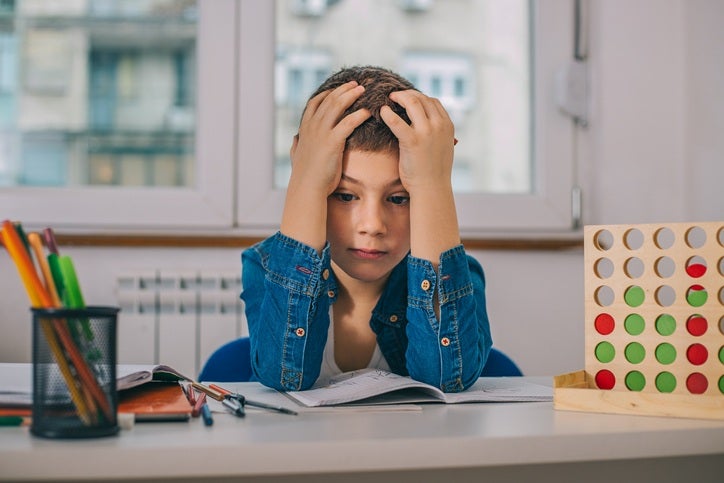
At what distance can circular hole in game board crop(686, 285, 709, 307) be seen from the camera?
0.82 meters

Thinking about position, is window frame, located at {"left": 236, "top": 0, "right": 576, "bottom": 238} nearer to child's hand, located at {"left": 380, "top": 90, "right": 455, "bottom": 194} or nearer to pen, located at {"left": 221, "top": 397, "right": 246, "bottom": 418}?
child's hand, located at {"left": 380, "top": 90, "right": 455, "bottom": 194}

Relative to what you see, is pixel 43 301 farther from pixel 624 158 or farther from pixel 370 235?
pixel 624 158

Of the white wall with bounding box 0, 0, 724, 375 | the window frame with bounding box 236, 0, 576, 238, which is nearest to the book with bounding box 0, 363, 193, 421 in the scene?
the window frame with bounding box 236, 0, 576, 238

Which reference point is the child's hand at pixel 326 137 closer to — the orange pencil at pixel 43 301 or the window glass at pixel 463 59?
the orange pencil at pixel 43 301

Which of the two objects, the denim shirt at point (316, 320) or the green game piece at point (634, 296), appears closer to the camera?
the green game piece at point (634, 296)

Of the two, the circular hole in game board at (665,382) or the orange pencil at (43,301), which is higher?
the orange pencil at (43,301)

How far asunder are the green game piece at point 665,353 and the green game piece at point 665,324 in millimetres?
13

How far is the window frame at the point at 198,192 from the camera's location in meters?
2.09

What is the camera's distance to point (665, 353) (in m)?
0.84

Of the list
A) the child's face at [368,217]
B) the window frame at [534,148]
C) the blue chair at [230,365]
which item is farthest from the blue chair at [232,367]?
the window frame at [534,148]

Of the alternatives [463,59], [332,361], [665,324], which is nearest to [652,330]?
[665,324]

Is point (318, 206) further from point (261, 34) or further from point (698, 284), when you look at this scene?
point (261, 34)

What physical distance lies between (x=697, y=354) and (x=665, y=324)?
44 mm

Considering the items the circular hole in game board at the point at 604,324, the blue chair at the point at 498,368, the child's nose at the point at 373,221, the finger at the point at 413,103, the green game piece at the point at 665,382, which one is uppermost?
the finger at the point at 413,103
